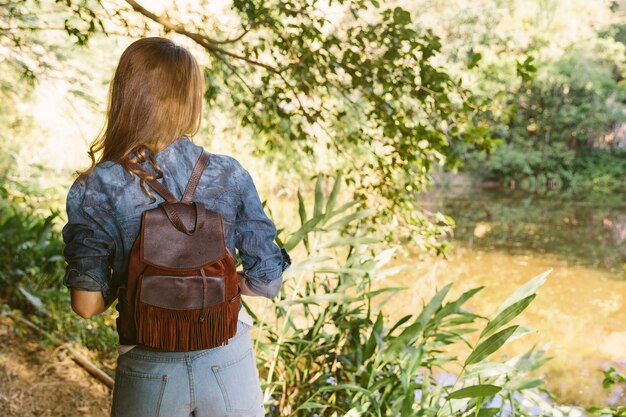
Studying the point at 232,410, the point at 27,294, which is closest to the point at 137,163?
the point at 232,410

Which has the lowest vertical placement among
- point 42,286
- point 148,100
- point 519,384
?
point 42,286

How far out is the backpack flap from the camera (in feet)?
3.53

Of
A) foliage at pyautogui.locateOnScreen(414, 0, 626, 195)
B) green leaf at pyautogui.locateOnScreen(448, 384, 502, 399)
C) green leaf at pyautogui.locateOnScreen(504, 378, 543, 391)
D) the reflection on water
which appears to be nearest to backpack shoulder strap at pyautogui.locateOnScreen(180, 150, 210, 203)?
green leaf at pyautogui.locateOnScreen(448, 384, 502, 399)

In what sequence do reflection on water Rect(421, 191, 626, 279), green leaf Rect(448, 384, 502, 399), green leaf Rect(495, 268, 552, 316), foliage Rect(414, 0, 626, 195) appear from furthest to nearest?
1. foliage Rect(414, 0, 626, 195)
2. reflection on water Rect(421, 191, 626, 279)
3. green leaf Rect(495, 268, 552, 316)
4. green leaf Rect(448, 384, 502, 399)

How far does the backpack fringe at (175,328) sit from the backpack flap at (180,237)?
87mm

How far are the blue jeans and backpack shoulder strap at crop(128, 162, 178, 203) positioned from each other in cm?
28

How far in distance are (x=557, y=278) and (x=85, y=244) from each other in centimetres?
784

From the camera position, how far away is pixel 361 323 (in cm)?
247

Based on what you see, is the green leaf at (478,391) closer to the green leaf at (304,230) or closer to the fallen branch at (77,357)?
the green leaf at (304,230)

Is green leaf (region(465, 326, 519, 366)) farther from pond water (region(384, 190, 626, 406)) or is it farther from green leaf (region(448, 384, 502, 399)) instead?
pond water (region(384, 190, 626, 406))

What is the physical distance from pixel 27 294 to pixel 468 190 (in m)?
18.6

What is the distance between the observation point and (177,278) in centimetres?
109

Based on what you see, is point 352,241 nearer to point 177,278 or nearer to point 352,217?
point 352,217

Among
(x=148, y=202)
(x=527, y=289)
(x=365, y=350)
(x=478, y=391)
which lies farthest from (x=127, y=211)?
(x=365, y=350)
